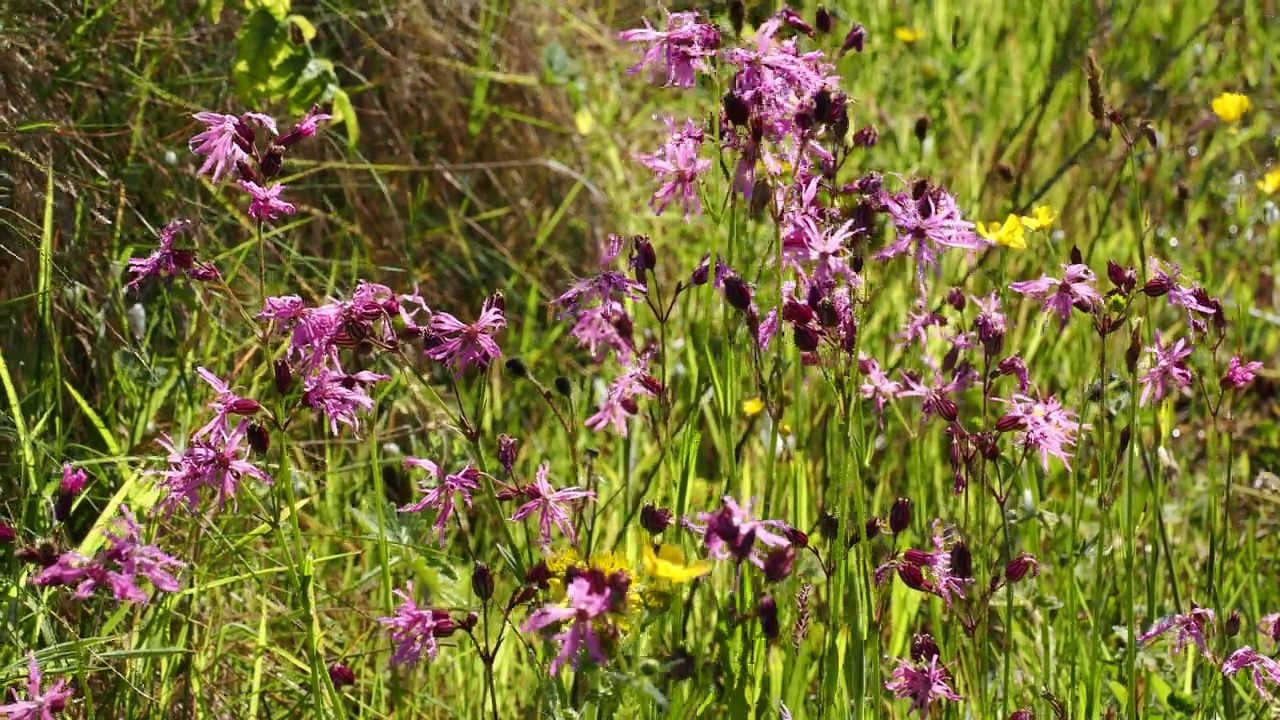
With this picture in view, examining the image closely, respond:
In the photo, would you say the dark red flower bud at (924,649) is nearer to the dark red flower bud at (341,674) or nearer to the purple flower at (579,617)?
the purple flower at (579,617)

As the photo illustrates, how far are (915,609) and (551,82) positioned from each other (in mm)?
1842

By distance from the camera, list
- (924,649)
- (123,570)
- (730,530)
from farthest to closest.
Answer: (924,649)
(123,570)
(730,530)

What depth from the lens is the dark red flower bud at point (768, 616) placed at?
155 cm

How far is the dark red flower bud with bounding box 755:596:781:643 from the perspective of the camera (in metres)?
1.55

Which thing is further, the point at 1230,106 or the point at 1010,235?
the point at 1230,106

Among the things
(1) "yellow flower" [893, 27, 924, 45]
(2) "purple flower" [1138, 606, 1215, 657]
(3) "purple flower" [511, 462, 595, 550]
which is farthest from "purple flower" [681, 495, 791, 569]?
(1) "yellow flower" [893, 27, 924, 45]

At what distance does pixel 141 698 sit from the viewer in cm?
201

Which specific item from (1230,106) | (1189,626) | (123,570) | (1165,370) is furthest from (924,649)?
(1230,106)

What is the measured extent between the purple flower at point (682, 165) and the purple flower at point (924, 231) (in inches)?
10.9

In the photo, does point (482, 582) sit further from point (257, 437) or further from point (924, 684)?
point (924, 684)

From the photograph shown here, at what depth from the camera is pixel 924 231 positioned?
170 cm

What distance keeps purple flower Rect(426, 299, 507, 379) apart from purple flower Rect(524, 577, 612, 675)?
334mm

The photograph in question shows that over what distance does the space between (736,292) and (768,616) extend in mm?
379

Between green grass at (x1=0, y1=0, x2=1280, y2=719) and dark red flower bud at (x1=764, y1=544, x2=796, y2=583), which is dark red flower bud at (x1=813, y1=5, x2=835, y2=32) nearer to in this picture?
green grass at (x1=0, y1=0, x2=1280, y2=719)
